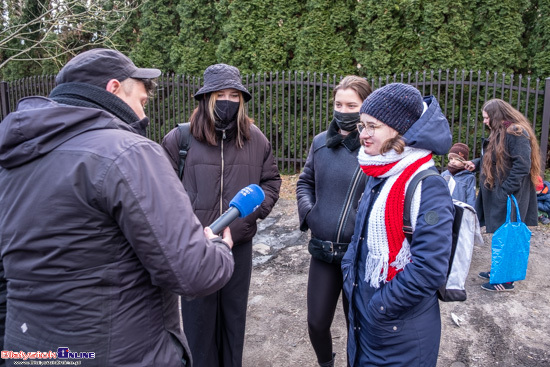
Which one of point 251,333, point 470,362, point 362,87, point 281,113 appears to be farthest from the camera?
point 281,113

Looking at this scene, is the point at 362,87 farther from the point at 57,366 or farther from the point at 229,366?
the point at 57,366

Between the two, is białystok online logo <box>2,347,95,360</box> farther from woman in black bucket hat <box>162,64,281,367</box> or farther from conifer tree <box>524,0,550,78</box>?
conifer tree <box>524,0,550,78</box>

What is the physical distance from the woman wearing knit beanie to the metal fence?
222 inches

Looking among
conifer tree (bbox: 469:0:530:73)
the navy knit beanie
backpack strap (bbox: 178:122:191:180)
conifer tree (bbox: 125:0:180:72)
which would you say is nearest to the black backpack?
the navy knit beanie

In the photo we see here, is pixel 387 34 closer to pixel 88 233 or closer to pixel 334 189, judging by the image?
pixel 334 189

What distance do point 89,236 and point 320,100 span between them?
23.1 ft

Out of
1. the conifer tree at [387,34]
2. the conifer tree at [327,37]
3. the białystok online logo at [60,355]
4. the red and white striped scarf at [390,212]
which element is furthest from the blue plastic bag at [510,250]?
the conifer tree at [327,37]

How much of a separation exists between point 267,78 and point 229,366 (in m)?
7.40

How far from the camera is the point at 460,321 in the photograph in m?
4.00

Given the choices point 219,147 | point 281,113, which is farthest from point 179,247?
point 281,113

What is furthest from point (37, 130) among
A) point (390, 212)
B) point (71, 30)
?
point (71, 30)

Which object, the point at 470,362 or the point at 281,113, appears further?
the point at 281,113

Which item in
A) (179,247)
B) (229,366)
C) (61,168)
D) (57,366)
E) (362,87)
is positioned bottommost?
(229,366)

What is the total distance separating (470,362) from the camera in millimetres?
3395
